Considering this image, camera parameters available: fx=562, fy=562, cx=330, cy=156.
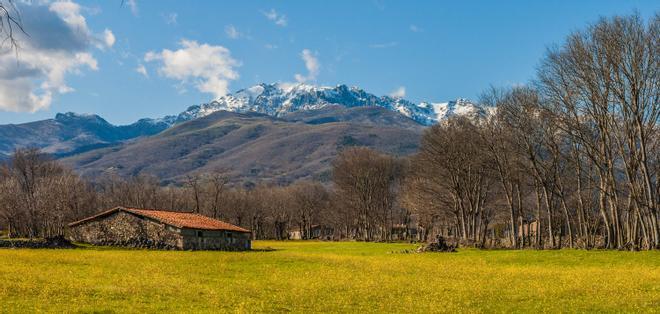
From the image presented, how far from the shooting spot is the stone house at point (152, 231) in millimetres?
72875

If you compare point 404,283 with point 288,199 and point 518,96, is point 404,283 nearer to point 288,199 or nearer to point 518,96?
point 518,96

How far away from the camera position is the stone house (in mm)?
72875

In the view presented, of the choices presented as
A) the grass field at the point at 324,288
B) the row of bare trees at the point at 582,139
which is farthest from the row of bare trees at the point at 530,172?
the grass field at the point at 324,288

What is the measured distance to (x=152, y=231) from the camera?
74.1 meters

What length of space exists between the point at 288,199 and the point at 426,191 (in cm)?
8386

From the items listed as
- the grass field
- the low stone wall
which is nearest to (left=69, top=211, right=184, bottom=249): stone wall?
the low stone wall

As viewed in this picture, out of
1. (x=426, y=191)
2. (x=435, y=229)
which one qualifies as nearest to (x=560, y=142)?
(x=426, y=191)

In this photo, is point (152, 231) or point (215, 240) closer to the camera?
point (152, 231)

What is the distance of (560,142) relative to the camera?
67125 millimetres

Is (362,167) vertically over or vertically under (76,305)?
over

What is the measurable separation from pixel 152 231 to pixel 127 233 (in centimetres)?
415

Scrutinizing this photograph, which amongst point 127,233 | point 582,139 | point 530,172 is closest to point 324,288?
point 582,139

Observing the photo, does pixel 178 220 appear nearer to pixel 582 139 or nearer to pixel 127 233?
pixel 127 233

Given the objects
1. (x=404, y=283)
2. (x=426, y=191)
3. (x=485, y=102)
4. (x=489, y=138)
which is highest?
(x=485, y=102)
